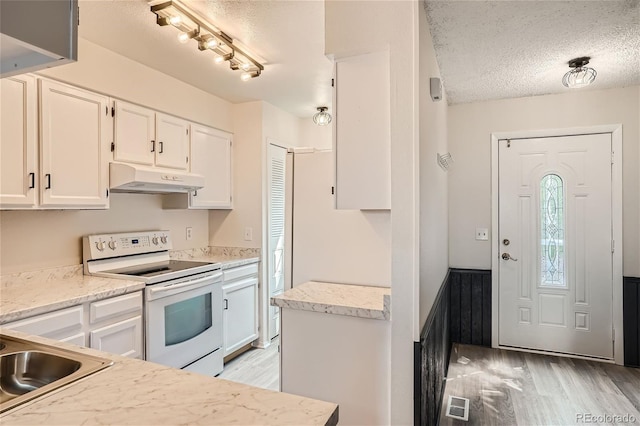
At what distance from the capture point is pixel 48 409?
0.77m

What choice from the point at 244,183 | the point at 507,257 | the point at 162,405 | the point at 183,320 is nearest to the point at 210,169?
the point at 244,183

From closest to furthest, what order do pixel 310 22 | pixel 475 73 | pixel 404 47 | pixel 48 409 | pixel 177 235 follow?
1. pixel 48 409
2. pixel 404 47
3. pixel 310 22
4. pixel 475 73
5. pixel 177 235

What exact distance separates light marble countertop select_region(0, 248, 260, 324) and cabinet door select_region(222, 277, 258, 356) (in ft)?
3.17

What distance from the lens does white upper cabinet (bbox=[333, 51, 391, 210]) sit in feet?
5.59

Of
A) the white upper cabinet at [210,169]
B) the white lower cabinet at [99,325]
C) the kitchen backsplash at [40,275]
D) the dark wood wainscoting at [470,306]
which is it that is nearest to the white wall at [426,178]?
the dark wood wainscoting at [470,306]

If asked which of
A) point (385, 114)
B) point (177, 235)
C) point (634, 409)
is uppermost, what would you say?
point (385, 114)

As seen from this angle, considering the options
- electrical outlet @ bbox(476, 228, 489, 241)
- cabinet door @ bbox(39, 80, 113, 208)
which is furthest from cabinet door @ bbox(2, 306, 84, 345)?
electrical outlet @ bbox(476, 228, 489, 241)

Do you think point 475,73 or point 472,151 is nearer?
point 475,73

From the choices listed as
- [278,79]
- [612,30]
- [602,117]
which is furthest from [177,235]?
[602,117]

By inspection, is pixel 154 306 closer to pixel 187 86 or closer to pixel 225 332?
pixel 225 332

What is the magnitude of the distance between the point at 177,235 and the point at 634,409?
3.75m

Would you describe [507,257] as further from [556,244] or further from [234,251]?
[234,251]

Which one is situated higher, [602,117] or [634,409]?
[602,117]

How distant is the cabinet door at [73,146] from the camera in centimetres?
215
